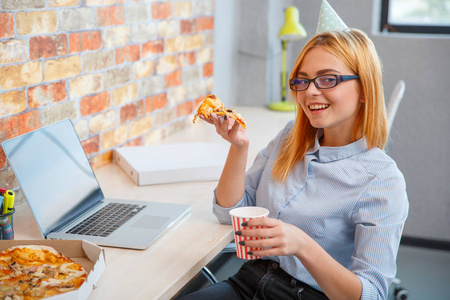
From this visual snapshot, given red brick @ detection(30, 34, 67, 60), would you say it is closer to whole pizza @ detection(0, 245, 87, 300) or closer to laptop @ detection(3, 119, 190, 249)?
laptop @ detection(3, 119, 190, 249)

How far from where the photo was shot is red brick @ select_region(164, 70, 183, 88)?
93.6 inches

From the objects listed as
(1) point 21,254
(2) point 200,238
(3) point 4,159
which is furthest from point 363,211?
(3) point 4,159

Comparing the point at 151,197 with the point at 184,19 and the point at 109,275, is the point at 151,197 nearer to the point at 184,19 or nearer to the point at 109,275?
the point at 109,275

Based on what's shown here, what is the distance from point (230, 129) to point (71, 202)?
1.55 ft

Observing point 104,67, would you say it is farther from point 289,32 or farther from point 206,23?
point 289,32

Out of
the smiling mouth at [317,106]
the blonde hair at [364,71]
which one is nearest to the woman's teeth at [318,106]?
the smiling mouth at [317,106]

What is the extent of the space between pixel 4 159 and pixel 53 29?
1.41 feet

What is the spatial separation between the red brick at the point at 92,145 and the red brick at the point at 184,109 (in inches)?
24.7

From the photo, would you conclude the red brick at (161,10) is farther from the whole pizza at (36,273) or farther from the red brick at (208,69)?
the whole pizza at (36,273)

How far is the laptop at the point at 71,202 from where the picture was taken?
51.9 inches

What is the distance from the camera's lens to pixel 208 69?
2.75 metres

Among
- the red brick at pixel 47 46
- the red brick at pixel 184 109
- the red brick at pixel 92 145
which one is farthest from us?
the red brick at pixel 184 109

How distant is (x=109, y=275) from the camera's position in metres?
1.15

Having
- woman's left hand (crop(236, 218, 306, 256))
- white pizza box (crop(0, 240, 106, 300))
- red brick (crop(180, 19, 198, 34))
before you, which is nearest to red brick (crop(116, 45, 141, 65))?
red brick (crop(180, 19, 198, 34))
